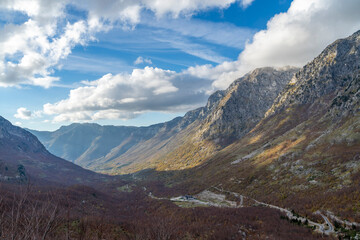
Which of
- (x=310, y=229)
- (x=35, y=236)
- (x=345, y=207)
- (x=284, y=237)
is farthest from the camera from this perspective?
(x=345, y=207)

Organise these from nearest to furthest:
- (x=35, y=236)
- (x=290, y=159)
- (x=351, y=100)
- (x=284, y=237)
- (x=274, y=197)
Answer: (x=35, y=236)
(x=284, y=237)
(x=274, y=197)
(x=290, y=159)
(x=351, y=100)

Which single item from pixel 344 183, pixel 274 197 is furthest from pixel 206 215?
pixel 344 183

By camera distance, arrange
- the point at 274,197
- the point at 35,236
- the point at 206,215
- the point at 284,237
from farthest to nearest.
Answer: the point at 274,197 → the point at 206,215 → the point at 284,237 → the point at 35,236

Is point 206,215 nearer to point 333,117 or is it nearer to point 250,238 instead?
point 250,238

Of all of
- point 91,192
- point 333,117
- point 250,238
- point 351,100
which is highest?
point 351,100

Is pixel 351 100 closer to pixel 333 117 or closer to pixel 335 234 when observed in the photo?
pixel 333 117

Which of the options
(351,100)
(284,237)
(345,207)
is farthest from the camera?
(351,100)

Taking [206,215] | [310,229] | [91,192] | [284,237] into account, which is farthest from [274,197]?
[91,192]

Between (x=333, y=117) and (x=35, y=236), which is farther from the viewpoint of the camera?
(x=333, y=117)

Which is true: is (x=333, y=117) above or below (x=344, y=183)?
above
